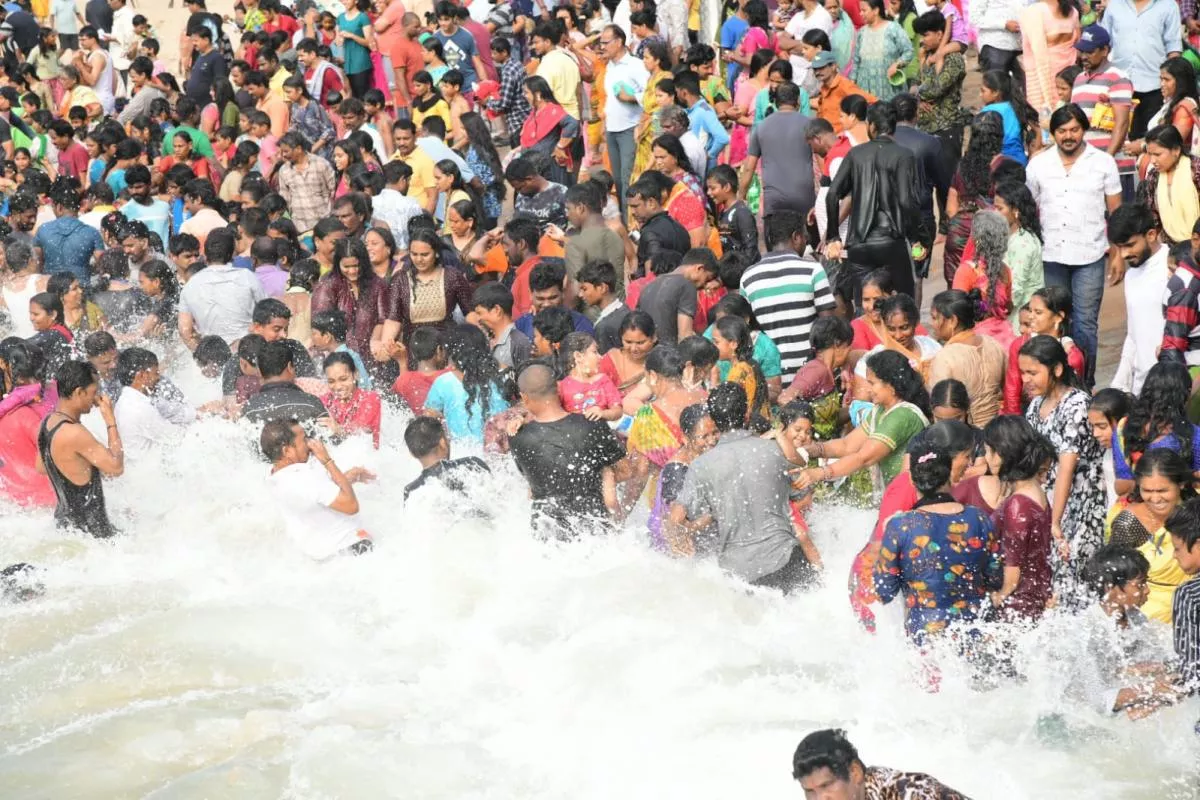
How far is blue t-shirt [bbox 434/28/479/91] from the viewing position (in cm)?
1602

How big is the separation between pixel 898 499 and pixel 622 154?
22.9ft

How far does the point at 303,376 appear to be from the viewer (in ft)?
35.1

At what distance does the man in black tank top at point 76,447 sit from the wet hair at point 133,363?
0.67m

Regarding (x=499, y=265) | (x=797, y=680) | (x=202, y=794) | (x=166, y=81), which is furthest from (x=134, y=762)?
(x=166, y=81)

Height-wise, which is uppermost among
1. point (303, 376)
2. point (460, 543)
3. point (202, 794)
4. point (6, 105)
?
point (6, 105)

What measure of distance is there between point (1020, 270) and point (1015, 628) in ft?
10.4

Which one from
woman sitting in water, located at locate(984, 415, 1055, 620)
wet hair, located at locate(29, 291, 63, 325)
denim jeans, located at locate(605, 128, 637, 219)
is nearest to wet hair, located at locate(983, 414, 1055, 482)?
woman sitting in water, located at locate(984, 415, 1055, 620)

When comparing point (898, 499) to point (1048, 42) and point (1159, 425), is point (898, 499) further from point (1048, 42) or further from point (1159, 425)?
point (1048, 42)

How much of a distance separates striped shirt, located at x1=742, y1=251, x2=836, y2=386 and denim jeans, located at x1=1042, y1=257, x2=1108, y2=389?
58.8 inches

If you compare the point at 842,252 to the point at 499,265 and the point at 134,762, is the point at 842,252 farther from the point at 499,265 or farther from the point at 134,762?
the point at 134,762

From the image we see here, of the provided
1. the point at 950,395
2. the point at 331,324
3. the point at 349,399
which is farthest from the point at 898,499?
the point at 331,324

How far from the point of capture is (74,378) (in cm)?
896

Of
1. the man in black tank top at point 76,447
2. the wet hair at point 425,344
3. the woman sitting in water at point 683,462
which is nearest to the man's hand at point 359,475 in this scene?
the wet hair at point 425,344

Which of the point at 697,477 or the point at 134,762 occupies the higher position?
the point at 697,477
